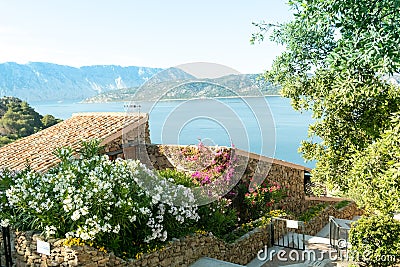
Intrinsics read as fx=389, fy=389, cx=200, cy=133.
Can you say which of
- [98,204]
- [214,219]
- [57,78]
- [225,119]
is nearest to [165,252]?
[98,204]

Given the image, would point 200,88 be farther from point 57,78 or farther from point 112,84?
point 57,78

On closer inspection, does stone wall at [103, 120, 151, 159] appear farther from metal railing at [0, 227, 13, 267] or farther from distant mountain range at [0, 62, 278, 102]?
metal railing at [0, 227, 13, 267]

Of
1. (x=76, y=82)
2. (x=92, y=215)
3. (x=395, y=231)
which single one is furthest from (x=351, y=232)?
(x=76, y=82)

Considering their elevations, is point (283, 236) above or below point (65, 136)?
below

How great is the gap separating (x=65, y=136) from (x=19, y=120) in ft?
59.7

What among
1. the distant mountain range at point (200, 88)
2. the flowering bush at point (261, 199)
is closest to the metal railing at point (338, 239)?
the flowering bush at point (261, 199)

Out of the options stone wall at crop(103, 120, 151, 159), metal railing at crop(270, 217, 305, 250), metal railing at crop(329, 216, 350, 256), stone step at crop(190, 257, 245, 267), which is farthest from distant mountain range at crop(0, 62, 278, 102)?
metal railing at crop(270, 217, 305, 250)

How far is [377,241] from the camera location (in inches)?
256

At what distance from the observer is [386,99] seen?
7137 mm

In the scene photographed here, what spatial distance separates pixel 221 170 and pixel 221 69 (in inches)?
159

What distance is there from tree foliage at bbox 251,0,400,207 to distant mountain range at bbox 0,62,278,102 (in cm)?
100

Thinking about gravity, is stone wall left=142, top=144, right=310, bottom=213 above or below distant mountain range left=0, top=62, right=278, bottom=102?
below

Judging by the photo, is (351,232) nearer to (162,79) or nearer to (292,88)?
(292,88)

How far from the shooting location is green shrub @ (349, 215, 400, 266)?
643 cm
